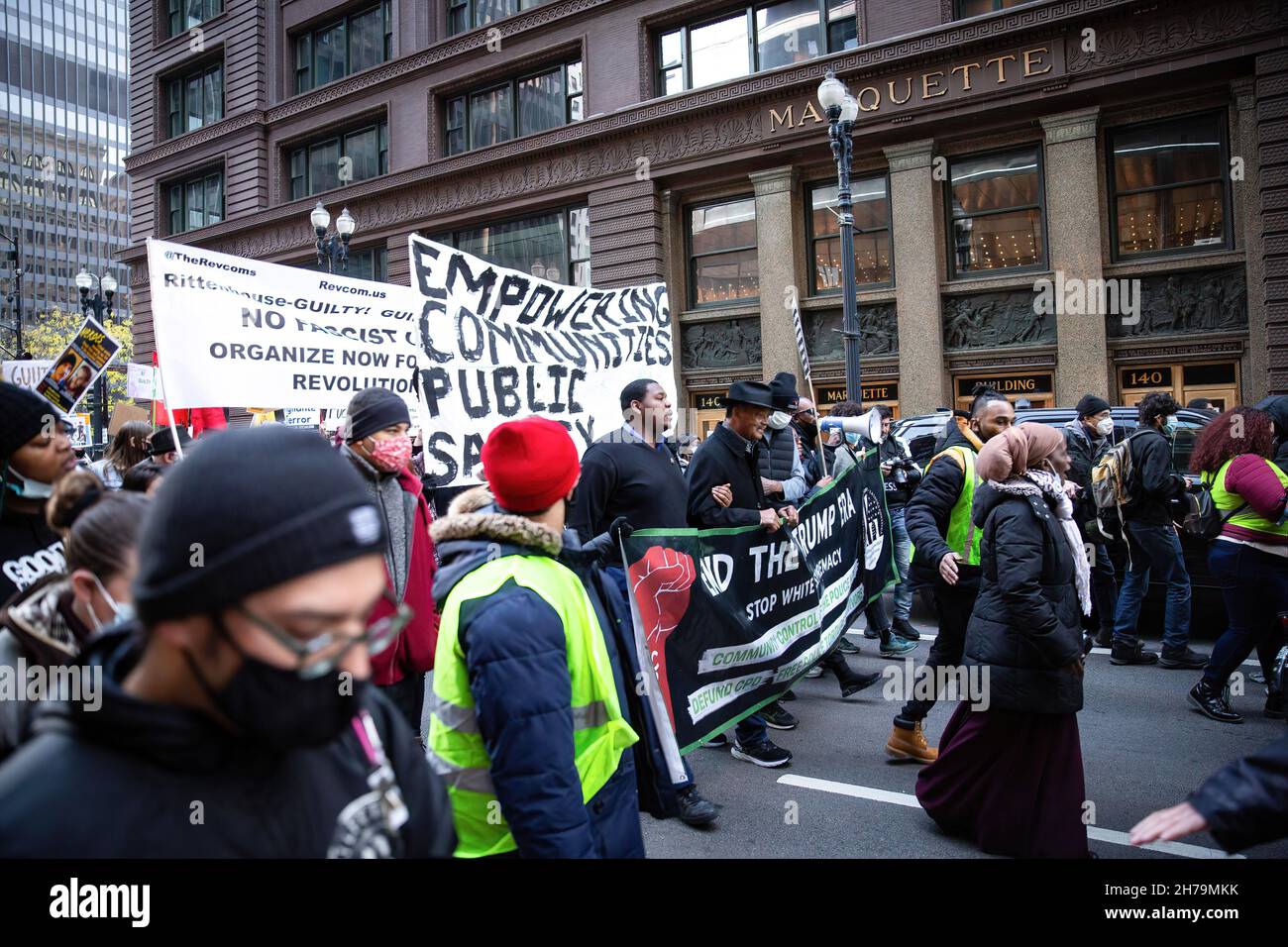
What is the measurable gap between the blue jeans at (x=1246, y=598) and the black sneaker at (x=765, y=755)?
3099mm

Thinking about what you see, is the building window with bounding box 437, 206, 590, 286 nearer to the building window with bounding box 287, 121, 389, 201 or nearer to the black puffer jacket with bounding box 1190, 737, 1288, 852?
the building window with bounding box 287, 121, 389, 201

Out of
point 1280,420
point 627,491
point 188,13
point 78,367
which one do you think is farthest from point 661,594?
point 188,13

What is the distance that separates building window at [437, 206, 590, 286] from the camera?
22562 mm

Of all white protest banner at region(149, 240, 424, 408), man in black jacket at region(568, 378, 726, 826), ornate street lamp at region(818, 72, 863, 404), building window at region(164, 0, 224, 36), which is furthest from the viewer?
building window at region(164, 0, 224, 36)

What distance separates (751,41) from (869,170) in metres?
4.56

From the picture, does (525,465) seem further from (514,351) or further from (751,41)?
(751,41)

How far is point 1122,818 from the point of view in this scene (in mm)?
4363

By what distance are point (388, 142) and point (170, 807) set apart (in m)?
28.1

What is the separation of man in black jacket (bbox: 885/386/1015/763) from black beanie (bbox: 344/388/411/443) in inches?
123

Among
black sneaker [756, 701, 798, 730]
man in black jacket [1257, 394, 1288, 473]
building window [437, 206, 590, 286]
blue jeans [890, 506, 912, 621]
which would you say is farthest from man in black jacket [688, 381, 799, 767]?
building window [437, 206, 590, 286]

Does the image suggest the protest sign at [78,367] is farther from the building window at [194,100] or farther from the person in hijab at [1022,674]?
the building window at [194,100]

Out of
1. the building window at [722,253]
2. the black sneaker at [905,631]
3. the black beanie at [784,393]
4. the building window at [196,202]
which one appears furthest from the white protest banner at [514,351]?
the building window at [196,202]

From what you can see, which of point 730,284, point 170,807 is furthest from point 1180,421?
point 730,284
